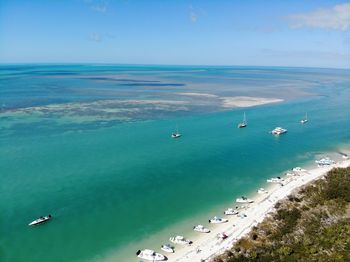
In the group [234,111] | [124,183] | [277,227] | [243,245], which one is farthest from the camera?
[234,111]

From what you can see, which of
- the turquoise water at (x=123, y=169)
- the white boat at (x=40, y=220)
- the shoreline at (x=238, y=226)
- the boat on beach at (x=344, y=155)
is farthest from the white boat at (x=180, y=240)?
the boat on beach at (x=344, y=155)

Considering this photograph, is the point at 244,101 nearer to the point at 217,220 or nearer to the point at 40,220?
the point at 217,220

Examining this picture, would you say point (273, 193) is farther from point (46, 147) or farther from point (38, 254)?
point (46, 147)

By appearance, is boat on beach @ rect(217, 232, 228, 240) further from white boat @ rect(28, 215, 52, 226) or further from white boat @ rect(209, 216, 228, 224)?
white boat @ rect(28, 215, 52, 226)

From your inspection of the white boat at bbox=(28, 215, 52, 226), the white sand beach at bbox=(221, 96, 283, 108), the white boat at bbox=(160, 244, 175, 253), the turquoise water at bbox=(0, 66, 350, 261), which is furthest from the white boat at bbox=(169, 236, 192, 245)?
the white sand beach at bbox=(221, 96, 283, 108)

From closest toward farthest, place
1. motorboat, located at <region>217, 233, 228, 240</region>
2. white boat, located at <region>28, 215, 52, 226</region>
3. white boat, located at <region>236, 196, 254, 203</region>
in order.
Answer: motorboat, located at <region>217, 233, 228, 240</region> → white boat, located at <region>28, 215, 52, 226</region> → white boat, located at <region>236, 196, 254, 203</region>

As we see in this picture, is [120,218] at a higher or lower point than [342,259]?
lower

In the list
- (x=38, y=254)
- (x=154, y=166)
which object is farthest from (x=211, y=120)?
(x=38, y=254)
